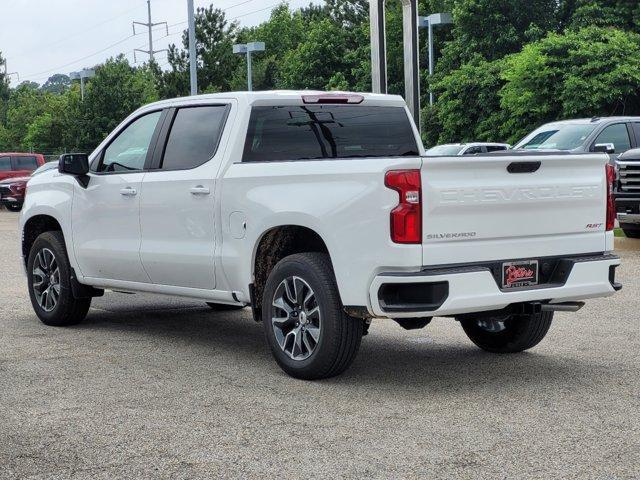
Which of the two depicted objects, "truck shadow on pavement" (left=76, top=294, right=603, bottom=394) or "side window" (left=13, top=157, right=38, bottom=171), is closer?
"truck shadow on pavement" (left=76, top=294, right=603, bottom=394)

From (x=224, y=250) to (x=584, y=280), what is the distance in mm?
2357

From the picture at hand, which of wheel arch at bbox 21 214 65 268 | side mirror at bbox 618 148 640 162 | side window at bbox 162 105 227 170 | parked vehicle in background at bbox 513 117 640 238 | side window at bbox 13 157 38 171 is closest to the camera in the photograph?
side window at bbox 162 105 227 170

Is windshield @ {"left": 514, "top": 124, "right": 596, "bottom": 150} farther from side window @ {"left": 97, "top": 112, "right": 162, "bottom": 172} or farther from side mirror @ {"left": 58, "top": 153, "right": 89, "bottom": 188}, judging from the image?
side mirror @ {"left": 58, "top": 153, "right": 89, "bottom": 188}

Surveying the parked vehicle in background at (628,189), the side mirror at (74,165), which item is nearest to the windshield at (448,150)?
the parked vehicle in background at (628,189)

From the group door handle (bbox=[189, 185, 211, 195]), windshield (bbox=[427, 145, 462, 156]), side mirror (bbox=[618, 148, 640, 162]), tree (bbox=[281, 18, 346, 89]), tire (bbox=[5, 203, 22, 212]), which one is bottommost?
tire (bbox=[5, 203, 22, 212])

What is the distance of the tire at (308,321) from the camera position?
6680 mm

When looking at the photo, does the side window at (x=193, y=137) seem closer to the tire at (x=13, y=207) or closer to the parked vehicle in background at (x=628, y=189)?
the parked vehicle in background at (x=628, y=189)

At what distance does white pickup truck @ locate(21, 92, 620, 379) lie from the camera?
21.0 feet

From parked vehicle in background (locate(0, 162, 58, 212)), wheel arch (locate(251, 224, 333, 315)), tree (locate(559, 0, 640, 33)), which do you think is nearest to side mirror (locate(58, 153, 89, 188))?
wheel arch (locate(251, 224, 333, 315))

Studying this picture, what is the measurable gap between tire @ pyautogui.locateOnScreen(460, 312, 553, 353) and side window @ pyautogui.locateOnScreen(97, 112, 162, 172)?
9.07 ft

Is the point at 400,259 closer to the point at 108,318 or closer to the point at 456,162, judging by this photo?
the point at 456,162

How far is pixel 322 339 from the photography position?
671cm

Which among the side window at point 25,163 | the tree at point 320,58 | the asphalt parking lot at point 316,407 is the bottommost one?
the asphalt parking lot at point 316,407

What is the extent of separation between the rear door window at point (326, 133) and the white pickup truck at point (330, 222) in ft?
0.03
